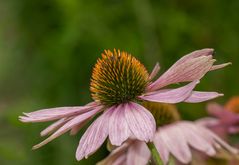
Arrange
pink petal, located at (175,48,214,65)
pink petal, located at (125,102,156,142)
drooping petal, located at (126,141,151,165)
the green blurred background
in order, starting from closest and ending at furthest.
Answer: pink petal, located at (125,102,156,142) < pink petal, located at (175,48,214,65) < drooping petal, located at (126,141,151,165) < the green blurred background

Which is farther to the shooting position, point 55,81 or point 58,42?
point 55,81

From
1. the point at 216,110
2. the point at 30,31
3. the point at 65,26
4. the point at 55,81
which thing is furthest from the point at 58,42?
the point at 216,110

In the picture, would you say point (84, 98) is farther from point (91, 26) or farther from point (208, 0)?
point (208, 0)

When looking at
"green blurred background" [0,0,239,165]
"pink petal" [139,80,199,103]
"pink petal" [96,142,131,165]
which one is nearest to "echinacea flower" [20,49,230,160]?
"pink petal" [139,80,199,103]

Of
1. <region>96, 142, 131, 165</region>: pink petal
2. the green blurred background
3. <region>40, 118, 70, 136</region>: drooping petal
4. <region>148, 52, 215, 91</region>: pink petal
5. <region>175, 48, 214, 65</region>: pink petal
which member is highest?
the green blurred background

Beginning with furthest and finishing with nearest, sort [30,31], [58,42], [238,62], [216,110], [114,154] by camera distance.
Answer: [30,31] < [238,62] < [58,42] < [216,110] < [114,154]

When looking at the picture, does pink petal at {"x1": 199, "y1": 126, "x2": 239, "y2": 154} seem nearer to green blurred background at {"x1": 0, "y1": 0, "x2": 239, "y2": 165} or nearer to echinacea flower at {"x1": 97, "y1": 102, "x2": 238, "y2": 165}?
echinacea flower at {"x1": 97, "y1": 102, "x2": 238, "y2": 165}

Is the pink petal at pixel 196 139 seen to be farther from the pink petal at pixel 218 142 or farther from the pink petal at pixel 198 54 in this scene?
the pink petal at pixel 198 54
